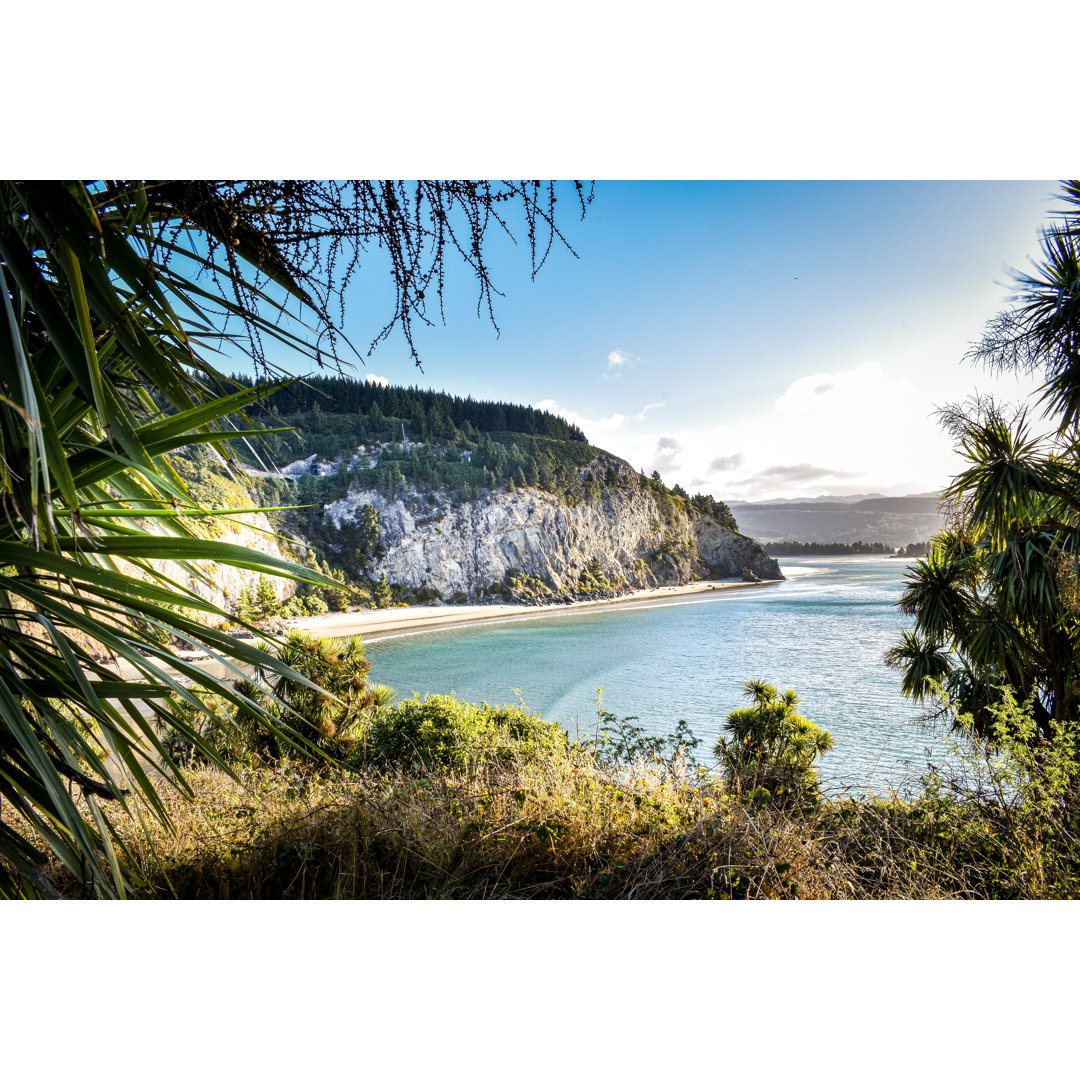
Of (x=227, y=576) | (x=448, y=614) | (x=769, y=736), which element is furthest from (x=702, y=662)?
(x=227, y=576)

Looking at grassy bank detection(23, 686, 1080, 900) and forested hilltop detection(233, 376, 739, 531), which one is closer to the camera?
grassy bank detection(23, 686, 1080, 900)

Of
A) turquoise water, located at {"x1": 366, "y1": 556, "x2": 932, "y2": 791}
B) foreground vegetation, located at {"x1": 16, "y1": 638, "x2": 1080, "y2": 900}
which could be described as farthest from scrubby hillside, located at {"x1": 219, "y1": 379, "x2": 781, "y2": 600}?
foreground vegetation, located at {"x1": 16, "y1": 638, "x2": 1080, "y2": 900}

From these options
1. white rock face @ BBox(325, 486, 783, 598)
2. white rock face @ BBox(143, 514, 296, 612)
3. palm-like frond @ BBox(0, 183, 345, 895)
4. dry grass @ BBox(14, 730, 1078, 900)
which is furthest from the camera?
white rock face @ BBox(325, 486, 783, 598)

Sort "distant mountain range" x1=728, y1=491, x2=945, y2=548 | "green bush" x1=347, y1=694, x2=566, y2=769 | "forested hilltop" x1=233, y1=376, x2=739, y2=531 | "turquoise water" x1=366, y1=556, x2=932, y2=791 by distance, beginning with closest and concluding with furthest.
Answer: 1. "green bush" x1=347, y1=694, x2=566, y2=769
2. "turquoise water" x1=366, y1=556, x2=932, y2=791
3. "distant mountain range" x1=728, y1=491, x2=945, y2=548
4. "forested hilltop" x1=233, y1=376, x2=739, y2=531

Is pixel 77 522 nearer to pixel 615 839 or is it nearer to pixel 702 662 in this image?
pixel 615 839

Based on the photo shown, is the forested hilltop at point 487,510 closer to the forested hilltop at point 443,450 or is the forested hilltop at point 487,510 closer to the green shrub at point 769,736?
the forested hilltop at point 443,450

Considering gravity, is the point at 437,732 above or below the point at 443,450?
below

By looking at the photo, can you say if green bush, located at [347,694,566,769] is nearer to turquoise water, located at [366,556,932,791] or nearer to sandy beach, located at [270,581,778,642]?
turquoise water, located at [366,556,932,791]
